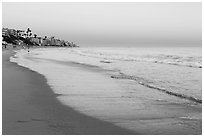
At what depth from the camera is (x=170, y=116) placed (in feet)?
21.1

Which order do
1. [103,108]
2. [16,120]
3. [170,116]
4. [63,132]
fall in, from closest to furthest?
[63,132] → [16,120] → [170,116] → [103,108]

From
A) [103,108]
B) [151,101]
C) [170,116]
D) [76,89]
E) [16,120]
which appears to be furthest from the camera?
[76,89]

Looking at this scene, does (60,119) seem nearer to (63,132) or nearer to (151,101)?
(63,132)

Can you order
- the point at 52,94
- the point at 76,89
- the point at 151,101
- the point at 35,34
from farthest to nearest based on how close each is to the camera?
1. the point at 35,34
2. the point at 76,89
3. the point at 52,94
4. the point at 151,101

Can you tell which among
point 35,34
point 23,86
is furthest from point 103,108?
point 35,34

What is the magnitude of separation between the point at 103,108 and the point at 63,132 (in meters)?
2.23

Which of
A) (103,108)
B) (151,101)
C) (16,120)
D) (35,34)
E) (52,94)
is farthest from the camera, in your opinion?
(35,34)

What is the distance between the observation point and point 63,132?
495 centimetres

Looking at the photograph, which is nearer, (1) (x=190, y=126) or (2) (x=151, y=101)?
(1) (x=190, y=126)

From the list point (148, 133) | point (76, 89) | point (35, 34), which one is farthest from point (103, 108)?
point (35, 34)

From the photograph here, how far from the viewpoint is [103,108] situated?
7.05m

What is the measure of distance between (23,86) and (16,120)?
14.3ft

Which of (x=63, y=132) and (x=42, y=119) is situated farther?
(x=42, y=119)

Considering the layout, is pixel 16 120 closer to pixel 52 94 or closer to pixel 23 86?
pixel 52 94
